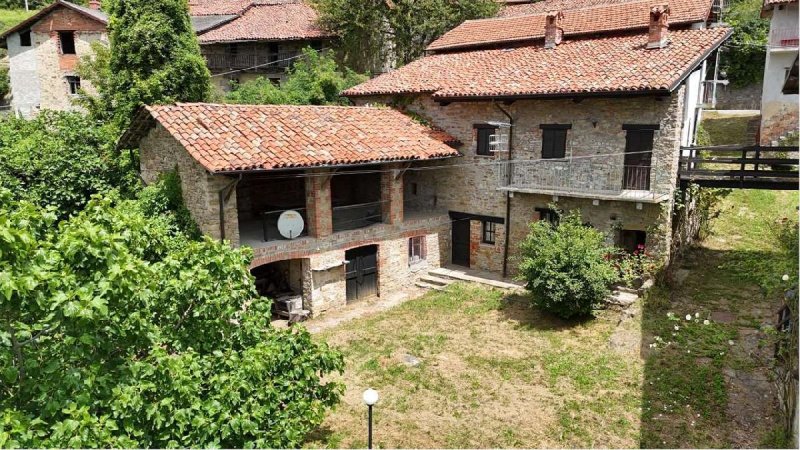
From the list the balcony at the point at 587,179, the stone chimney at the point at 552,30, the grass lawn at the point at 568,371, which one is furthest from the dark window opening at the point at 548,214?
the stone chimney at the point at 552,30

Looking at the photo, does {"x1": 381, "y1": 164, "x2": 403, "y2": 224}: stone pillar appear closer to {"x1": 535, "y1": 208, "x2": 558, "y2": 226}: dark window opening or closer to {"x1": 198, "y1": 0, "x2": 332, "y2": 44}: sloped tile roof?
{"x1": 535, "y1": 208, "x2": 558, "y2": 226}: dark window opening

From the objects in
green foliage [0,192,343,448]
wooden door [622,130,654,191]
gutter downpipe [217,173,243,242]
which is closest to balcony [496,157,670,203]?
wooden door [622,130,654,191]

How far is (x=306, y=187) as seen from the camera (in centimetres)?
1471

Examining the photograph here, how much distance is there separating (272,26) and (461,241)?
893 inches

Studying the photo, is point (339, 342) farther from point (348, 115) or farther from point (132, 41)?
point (132, 41)

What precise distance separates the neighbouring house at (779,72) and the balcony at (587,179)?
36.2ft

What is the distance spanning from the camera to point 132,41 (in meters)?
18.1

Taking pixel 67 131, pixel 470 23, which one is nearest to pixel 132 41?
pixel 67 131

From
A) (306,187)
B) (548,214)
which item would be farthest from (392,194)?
(548,214)

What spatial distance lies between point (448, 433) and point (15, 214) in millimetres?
7360

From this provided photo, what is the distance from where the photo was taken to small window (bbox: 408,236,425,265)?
691 inches

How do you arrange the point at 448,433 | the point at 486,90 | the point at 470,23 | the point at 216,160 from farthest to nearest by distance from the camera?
the point at 470,23, the point at 486,90, the point at 216,160, the point at 448,433

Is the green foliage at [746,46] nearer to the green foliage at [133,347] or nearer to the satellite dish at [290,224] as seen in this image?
the satellite dish at [290,224]

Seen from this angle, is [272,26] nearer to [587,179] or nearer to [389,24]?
[389,24]
